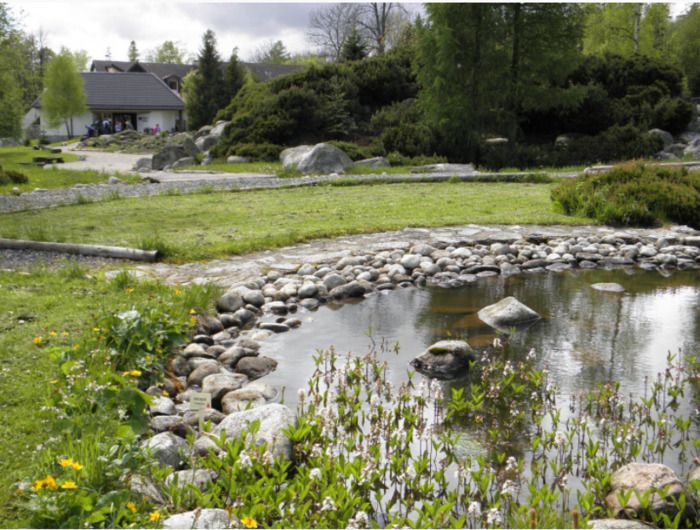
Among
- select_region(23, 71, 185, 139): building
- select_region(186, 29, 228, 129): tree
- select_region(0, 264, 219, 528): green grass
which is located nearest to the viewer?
select_region(0, 264, 219, 528): green grass

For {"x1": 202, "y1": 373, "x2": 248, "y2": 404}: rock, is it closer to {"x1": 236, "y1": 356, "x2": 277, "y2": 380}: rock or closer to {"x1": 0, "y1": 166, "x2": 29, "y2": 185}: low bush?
{"x1": 236, "y1": 356, "x2": 277, "y2": 380}: rock

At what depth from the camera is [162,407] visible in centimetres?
455

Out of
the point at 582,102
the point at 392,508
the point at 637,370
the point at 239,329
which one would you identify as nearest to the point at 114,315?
the point at 239,329

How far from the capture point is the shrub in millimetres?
25344

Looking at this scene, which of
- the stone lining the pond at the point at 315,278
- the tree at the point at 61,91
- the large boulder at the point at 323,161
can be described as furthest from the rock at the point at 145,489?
the tree at the point at 61,91

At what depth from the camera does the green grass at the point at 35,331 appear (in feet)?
11.9

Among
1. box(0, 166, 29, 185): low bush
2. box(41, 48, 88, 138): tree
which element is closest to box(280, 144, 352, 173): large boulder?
box(0, 166, 29, 185): low bush

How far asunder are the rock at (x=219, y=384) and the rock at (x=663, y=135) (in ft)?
80.1

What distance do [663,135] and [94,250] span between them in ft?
79.0

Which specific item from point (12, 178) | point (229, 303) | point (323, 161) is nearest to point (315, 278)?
point (229, 303)

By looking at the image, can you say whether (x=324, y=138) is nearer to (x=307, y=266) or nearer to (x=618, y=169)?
(x=618, y=169)

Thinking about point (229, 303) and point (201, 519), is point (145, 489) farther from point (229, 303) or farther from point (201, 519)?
→ point (229, 303)

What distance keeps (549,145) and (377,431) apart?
23.1 metres

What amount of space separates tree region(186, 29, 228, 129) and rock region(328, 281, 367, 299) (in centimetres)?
3688
